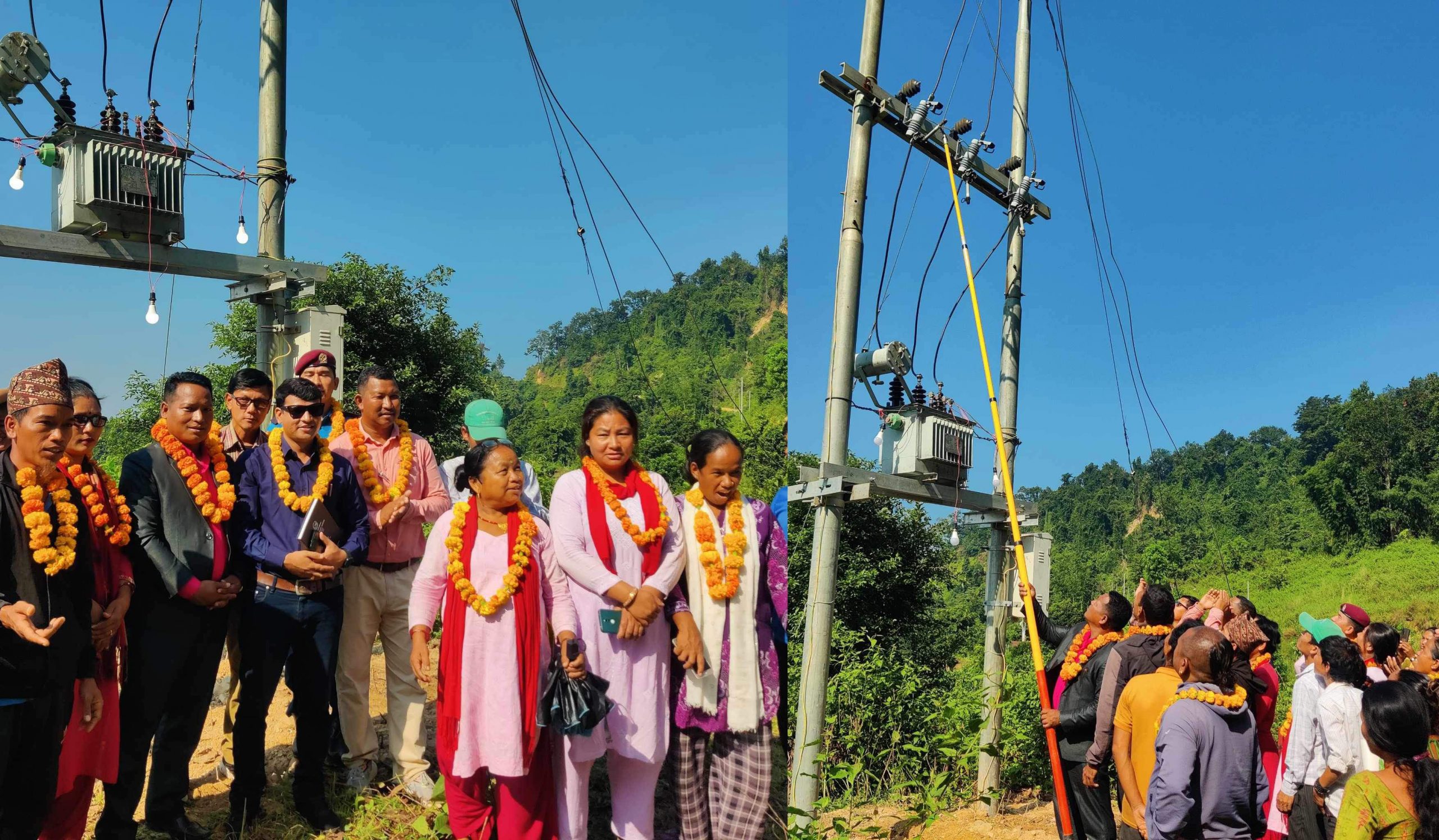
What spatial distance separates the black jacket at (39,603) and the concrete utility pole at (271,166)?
2.35m

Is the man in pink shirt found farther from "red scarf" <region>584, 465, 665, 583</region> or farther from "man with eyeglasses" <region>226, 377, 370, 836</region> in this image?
"red scarf" <region>584, 465, 665, 583</region>

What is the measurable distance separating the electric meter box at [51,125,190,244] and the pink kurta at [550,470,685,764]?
3069 mm

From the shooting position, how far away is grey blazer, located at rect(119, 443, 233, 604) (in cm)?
346

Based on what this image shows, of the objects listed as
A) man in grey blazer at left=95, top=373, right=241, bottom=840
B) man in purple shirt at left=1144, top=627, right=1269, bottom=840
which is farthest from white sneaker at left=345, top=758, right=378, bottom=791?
man in purple shirt at left=1144, top=627, right=1269, bottom=840

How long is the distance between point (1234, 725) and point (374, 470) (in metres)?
3.52

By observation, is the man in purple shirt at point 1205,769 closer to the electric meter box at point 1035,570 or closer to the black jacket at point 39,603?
the electric meter box at point 1035,570

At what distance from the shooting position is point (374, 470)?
4.27 metres

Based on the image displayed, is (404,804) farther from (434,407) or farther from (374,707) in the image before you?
(434,407)

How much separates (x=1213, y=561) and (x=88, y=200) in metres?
33.5

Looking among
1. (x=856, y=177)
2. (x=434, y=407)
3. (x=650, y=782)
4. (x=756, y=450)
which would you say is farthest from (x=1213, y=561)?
(x=650, y=782)

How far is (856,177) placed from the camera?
19.1 ft

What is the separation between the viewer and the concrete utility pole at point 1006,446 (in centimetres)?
683

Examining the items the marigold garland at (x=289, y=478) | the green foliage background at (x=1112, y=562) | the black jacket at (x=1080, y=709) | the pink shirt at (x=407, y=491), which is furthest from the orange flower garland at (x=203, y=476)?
the black jacket at (x=1080, y=709)

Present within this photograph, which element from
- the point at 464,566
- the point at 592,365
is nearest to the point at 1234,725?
the point at 464,566
